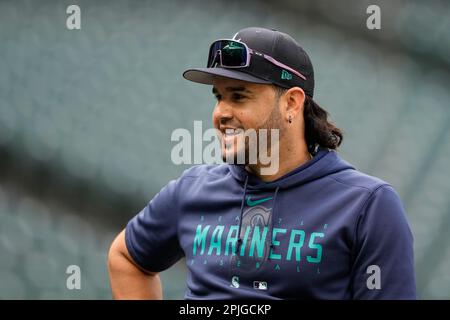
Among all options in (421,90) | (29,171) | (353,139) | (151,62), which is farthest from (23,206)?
(421,90)

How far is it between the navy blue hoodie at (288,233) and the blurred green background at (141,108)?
3.35ft

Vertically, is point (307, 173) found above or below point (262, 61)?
below

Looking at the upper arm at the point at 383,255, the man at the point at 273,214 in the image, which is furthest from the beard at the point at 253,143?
the upper arm at the point at 383,255

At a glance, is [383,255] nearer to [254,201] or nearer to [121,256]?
[254,201]

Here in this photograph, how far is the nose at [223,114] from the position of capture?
221cm

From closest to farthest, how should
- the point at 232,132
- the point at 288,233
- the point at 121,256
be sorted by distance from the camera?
the point at 288,233 → the point at 232,132 → the point at 121,256

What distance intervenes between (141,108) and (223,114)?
129 cm

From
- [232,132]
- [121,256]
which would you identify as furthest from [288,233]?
[121,256]

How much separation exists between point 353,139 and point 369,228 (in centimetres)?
145

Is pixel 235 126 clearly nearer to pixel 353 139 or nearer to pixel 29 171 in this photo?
pixel 353 139

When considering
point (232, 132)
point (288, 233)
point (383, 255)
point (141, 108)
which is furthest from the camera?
point (141, 108)

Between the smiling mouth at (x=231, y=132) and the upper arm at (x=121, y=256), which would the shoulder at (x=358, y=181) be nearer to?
the smiling mouth at (x=231, y=132)

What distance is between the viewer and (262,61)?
2.20 meters

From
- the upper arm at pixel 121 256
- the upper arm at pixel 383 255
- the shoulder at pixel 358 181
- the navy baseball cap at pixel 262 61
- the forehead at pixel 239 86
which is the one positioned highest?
the navy baseball cap at pixel 262 61
